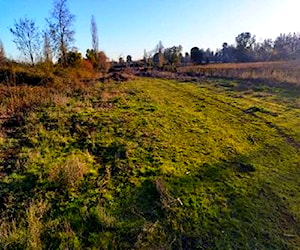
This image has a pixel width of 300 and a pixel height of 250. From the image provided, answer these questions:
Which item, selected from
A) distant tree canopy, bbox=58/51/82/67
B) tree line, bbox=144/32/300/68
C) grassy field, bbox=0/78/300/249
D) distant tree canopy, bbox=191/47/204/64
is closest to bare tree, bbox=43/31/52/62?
distant tree canopy, bbox=58/51/82/67

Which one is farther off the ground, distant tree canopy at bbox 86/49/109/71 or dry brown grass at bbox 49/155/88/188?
distant tree canopy at bbox 86/49/109/71

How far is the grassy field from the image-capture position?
167 inches

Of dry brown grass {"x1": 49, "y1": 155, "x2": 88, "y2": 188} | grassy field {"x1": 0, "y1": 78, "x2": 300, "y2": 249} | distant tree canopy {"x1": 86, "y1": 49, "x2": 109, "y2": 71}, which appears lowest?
grassy field {"x1": 0, "y1": 78, "x2": 300, "y2": 249}

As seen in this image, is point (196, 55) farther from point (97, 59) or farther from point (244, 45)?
point (97, 59)

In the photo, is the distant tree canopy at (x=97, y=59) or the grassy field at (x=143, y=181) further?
the distant tree canopy at (x=97, y=59)

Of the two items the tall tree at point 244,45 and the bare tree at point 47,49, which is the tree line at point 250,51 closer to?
the tall tree at point 244,45

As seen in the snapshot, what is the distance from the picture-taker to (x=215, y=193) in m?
5.46

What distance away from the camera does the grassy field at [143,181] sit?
14.0ft

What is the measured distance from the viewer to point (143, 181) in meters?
5.71

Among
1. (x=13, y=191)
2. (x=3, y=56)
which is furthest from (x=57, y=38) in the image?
(x=13, y=191)

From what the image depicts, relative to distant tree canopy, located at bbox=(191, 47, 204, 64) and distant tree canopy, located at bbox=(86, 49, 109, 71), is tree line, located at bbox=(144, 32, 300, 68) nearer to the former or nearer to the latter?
distant tree canopy, located at bbox=(191, 47, 204, 64)

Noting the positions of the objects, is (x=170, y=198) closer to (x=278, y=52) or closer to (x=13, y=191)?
(x=13, y=191)

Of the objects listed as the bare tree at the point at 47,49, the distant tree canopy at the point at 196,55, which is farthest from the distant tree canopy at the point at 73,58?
the distant tree canopy at the point at 196,55

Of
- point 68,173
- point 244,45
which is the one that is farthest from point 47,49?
point 244,45
